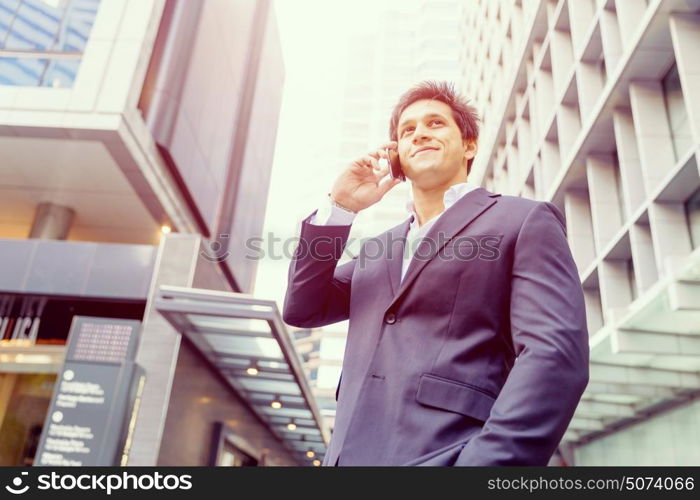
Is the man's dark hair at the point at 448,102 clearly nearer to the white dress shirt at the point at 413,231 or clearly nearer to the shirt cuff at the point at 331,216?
the white dress shirt at the point at 413,231

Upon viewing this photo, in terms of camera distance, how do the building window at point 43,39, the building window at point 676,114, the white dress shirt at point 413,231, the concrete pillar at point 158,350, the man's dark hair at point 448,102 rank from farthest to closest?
the building window at point 43,39
the building window at point 676,114
the concrete pillar at point 158,350
the man's dark hair at point 448,102
the white dress shirt at point 413,231

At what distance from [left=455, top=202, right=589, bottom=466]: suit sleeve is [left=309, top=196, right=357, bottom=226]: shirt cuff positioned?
0.57m

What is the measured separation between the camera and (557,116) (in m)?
17.0

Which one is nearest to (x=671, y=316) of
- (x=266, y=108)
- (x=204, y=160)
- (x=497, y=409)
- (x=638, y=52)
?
(x=638, y=52)

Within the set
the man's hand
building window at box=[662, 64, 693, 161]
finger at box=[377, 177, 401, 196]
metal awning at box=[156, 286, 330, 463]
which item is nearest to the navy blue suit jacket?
the man's hand

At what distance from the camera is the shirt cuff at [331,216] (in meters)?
1.91

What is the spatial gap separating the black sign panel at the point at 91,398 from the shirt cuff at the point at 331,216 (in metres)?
8.75

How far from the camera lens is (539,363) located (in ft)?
4.33

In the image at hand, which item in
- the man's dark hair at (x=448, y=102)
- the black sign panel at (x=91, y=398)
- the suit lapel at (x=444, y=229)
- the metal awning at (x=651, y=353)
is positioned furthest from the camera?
the black sign panel at (x=91, y=398)

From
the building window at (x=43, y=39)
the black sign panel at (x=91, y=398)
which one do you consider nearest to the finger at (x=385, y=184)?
the black sign panel at (x=91, y=398)

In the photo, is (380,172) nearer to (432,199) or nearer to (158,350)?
(432,199)

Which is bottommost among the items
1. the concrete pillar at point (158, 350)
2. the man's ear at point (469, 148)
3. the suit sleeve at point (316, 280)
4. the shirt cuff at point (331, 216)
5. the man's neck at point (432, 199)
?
the suit sleeve at point (316, 280)

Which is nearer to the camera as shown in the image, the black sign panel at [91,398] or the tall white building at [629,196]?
the black sign panel at [91,398]

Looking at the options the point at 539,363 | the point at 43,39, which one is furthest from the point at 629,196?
A: the point at 43,39
